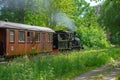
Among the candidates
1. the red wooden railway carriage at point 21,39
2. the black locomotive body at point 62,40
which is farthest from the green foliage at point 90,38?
the red wooden railway carriage at point 21,39

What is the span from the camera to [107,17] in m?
47.3

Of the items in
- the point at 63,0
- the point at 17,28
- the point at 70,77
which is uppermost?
the point at 63,0

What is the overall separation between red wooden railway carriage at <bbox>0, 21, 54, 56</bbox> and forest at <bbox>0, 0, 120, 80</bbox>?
143 inches

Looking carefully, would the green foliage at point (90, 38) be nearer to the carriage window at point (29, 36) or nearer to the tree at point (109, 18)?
the tree at point (109, 18)

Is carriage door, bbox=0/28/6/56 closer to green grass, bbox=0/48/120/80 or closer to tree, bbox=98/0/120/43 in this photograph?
green grass, bbox=0/48/120/80

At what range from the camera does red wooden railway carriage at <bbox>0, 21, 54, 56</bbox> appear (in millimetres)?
23672

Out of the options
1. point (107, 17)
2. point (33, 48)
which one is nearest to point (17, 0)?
point (107, 17)

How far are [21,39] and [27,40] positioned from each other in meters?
1.12

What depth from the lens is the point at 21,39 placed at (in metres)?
26.0

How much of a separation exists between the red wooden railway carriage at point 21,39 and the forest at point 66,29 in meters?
3.64

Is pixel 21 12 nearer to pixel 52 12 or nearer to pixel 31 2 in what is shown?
pixel 31 2

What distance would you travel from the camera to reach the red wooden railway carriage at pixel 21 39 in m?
23.7

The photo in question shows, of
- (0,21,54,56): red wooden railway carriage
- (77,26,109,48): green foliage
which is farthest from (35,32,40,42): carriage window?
(77,26,109,48): green foliage

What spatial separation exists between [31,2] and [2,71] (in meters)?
44.6
